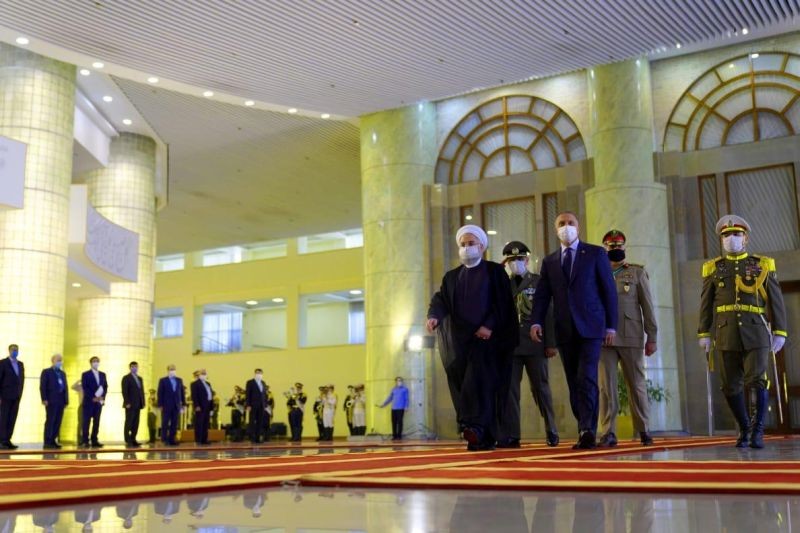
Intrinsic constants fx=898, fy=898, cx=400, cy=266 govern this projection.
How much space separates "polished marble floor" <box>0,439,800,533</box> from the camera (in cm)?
199

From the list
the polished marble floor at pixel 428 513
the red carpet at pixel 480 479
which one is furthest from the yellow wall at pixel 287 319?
the polished marble floor at pixel 428 513

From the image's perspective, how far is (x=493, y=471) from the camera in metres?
3.57

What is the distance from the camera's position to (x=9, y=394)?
13.5 meters

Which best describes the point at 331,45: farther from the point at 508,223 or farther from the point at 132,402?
the point at 132,402

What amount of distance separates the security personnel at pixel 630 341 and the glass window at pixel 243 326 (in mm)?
25390

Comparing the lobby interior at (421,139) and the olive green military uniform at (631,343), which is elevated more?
the lobby interior at (421,139)

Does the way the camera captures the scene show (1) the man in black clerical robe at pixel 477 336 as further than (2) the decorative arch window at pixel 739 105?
No

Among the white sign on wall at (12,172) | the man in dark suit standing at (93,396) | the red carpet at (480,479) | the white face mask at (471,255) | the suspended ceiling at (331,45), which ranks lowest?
the red carpet at (480,479)

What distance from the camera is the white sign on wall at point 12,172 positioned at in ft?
46.9

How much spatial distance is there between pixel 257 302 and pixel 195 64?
1717cm

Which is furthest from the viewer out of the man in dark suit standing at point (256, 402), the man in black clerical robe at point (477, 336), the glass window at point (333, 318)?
the glass window at point (333, 318)

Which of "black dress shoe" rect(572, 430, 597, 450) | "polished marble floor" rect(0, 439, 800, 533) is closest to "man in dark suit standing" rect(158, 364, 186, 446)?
"black dress shoe" rect(572, 430, 597, 450)

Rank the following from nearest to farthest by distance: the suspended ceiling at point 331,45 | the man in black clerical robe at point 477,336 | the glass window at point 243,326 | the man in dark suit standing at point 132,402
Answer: the man in black clerical robe at point 477,336, the suspended ceiling at point 331,45, the man in dark suit standing at point 132,402, the glass window at point 243,326

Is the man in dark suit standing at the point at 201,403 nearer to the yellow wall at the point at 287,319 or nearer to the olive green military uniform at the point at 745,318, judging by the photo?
the yellow wall at the point at 287,319
